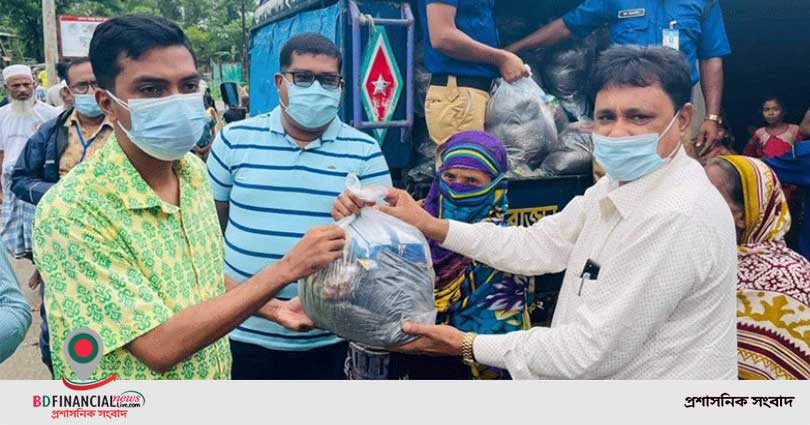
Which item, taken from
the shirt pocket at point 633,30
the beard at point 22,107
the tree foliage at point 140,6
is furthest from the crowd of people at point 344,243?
the tree foliage at point 140,6

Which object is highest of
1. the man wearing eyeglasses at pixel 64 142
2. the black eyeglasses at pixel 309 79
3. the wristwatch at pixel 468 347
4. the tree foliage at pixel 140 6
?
the tree foliage at pixel 140 6

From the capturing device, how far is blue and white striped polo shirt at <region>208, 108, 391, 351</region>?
204 centimetres

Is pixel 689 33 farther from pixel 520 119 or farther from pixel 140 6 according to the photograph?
pixel 140 6

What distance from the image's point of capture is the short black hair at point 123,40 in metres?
1.32

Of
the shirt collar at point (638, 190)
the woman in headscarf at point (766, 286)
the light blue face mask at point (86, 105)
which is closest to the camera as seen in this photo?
the shirt collar at point (638, 190)

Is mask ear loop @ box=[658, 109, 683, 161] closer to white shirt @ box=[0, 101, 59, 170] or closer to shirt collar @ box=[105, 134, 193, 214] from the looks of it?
shirt collar @ box=[105, 134, 193, 214]

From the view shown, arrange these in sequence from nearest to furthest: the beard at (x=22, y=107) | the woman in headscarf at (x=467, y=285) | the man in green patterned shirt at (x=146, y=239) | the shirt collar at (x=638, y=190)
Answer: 1. the man in green patterned shirt at (x=146, y=239)
2. the shirt collar at (x=638, y=190)
3. the woman in headscarf at (x=467, y=285)
4. the beard at (x=22, y=107)

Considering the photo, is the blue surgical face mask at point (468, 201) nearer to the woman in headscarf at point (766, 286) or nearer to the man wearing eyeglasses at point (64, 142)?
the woman in headscarf at point (766, 286)

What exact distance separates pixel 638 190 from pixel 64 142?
2569mm

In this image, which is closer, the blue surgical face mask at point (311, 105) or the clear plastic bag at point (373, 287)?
the clear plastic bag at point (373, 287)

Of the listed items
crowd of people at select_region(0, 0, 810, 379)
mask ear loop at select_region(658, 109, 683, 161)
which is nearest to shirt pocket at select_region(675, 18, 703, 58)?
crowd of people at select_region(0, 0, 810, 379)

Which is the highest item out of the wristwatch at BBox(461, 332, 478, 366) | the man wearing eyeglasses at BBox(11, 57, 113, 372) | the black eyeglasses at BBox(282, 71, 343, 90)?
the black eyeglasses at BBox(282, 71, 343, 90)

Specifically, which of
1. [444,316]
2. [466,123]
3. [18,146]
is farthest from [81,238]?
[18,146]

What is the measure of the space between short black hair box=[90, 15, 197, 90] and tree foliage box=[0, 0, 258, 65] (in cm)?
1226
